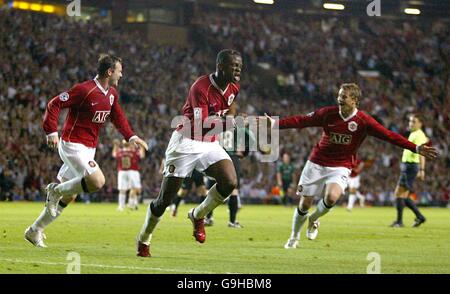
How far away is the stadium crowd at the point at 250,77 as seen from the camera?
3566cm

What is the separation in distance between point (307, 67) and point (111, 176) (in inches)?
637

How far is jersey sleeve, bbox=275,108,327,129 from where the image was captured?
13.8m

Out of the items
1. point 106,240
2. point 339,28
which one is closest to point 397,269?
point 106,240

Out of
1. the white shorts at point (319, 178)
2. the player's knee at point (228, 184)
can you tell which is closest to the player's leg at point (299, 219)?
the white shorts at point (319, 178)

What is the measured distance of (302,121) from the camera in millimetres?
14148

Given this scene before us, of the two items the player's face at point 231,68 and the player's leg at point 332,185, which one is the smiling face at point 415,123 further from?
the player's face at point 231,68

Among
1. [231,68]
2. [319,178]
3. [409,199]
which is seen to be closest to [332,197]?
[319,178]

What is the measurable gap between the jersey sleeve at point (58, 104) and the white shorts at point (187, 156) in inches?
65.1

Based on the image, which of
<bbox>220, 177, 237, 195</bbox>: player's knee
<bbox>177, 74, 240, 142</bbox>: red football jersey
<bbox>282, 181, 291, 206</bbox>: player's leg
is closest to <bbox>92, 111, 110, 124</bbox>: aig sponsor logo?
<bbox>177, 74, 240, 142</bbox>: red football jersey

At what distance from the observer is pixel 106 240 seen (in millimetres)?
15609

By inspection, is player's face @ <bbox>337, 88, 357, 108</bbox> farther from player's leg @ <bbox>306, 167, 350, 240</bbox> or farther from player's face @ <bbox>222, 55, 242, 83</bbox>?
player's face @ <bbox>222, 55, 242, 83</bbox>

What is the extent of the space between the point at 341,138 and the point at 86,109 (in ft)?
13.6

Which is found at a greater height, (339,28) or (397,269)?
(339,28)
